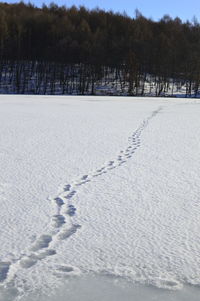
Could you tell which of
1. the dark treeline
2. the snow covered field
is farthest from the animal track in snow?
the dark treeline

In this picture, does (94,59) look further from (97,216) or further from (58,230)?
(58,230)

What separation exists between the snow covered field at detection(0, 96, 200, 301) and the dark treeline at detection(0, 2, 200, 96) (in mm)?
40568

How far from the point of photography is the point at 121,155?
723 centimetres

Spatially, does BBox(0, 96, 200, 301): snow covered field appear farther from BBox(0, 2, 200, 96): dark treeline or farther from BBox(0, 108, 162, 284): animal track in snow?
BBox(0, 2, 200, 96): dark treeline

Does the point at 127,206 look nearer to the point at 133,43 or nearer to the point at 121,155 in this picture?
the point at 121,155

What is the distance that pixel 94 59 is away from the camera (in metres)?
49.9

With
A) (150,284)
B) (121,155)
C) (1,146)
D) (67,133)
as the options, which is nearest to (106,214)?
(150,284)

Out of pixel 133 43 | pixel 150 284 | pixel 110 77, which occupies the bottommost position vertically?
pixel 150 284

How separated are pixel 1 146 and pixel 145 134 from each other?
4008 mm

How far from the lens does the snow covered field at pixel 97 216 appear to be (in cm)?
275

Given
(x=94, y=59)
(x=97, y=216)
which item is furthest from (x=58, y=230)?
(x=94, y=59)

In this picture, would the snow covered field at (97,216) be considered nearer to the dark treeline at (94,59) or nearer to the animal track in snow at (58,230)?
the animal track in snow at (58,230)

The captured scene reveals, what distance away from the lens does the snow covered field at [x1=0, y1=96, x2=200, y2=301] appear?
2.75m

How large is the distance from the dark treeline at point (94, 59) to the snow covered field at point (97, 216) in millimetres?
40568
